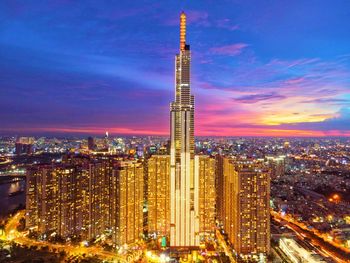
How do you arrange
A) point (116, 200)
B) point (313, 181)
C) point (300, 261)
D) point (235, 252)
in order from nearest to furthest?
point (300, 261), point (235, 252), point (116, 200), point (313, 181)

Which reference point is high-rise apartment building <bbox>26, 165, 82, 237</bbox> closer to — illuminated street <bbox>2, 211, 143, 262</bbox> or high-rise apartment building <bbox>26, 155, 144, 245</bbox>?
high-rise apartment building <bbox>26, 155, 144, 245</bbox>

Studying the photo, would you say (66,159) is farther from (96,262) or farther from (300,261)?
(300,261)

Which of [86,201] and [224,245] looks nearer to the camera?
[224,245]

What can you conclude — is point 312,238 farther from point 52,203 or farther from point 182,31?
point 52,203

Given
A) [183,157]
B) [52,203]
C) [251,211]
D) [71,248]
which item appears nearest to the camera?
[251,211]

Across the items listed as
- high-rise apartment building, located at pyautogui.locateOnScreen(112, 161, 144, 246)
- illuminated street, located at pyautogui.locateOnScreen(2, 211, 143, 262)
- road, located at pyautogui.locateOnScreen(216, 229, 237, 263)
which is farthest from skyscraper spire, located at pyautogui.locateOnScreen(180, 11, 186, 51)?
illuminated street, located at pyautogui.locateOnScreen(2, 211, 143, 262)

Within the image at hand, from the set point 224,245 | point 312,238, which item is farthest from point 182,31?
point 312,238

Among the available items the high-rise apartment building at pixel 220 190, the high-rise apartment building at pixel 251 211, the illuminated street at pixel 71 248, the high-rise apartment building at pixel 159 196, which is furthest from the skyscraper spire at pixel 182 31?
the illuminated street at pixel 71 248

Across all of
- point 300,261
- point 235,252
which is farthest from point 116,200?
point 300,261

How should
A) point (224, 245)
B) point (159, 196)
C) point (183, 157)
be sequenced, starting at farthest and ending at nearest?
point (159, 196)
point (183, 157)
point (224, 245)
